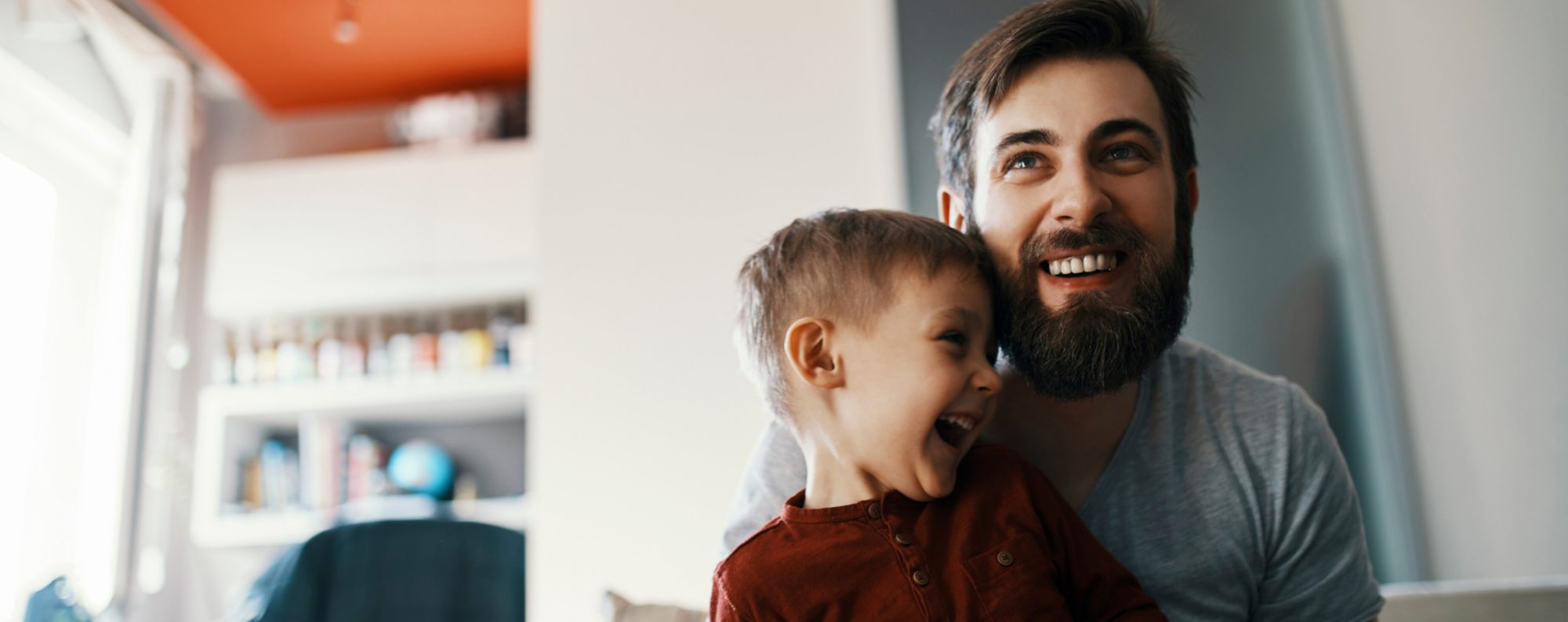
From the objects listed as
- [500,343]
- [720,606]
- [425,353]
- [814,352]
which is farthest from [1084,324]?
[425,353]

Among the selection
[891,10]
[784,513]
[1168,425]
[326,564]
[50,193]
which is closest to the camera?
[784,513]

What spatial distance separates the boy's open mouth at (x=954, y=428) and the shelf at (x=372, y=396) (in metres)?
2.35

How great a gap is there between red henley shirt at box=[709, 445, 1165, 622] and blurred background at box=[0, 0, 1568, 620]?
1.05ft

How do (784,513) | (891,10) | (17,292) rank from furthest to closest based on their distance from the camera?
(891,10), (17,292), (784,513)

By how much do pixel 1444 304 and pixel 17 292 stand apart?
1.84 meters

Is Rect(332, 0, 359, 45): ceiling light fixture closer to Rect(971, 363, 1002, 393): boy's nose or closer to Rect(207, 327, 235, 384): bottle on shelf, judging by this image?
Rect(207, 327, 235, 384): bottle on shelf

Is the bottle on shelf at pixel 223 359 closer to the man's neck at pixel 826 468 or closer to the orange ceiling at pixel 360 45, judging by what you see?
the orange ceiling at pixel 360 45

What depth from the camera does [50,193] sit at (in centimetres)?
148

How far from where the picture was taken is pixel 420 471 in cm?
338

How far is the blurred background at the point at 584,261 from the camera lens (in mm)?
1422

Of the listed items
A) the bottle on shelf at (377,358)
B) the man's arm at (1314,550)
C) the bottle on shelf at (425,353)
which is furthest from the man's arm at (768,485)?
the bottle on shelf at (377,358)

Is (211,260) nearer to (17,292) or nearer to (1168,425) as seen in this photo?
(17,292)

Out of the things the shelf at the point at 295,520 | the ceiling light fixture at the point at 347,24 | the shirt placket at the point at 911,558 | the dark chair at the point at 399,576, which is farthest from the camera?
the shelf at the point at 295,520

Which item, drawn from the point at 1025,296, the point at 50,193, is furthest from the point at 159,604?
the point at 1025,296
